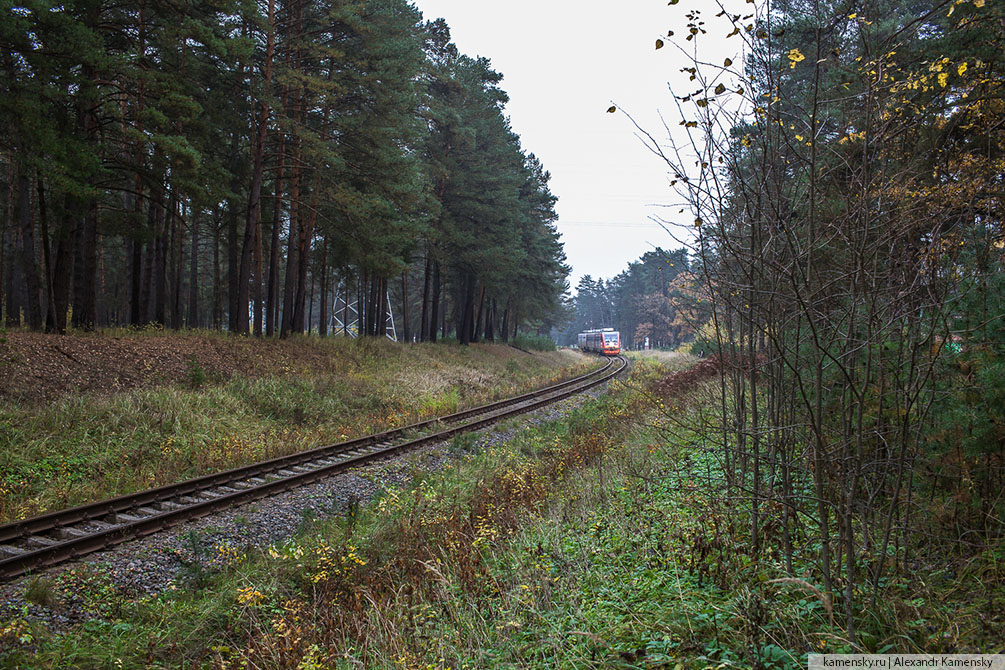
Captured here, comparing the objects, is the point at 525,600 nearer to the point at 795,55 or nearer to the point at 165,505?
the point at 795,55

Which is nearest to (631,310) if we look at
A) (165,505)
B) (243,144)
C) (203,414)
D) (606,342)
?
(606,342)

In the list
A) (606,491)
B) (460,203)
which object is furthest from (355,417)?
(460,203)

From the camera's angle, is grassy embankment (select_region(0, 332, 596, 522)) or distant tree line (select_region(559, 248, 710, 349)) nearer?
grassy embankment (select_region(0, 332, 596, 522))

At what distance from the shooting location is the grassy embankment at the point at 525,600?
10.1ft

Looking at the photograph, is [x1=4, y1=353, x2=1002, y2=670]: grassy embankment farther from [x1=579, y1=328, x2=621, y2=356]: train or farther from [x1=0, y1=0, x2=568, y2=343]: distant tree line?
[x1=579, y1=328, x2=621, y2=356]: train

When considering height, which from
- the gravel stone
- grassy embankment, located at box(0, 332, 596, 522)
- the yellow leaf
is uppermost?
the yellow leaf

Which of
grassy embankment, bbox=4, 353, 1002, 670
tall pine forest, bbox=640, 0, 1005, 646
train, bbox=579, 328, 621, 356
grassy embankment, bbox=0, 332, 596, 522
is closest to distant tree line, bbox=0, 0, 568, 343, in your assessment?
grassy embankment, bbox=0, 332, 596, 522

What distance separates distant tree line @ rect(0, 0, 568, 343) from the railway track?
7.88m

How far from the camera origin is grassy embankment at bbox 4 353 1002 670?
10.1 ft

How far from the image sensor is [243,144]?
2119 centimetres

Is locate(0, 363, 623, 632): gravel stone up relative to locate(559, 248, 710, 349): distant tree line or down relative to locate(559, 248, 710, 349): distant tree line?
down

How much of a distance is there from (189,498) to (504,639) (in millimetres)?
6063

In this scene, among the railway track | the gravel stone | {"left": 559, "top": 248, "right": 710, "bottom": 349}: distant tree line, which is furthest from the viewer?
{"left": 559, "top": 248, "right": 710, "bottom": 349}: distant tree line

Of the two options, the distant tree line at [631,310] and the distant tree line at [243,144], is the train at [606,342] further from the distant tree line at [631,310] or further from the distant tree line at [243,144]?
the distant tree line at [243,144]
